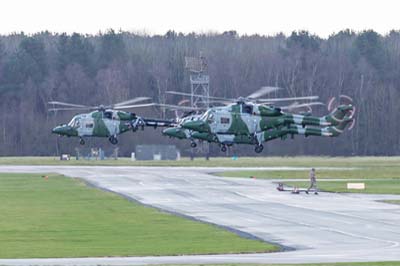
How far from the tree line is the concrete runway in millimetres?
50664

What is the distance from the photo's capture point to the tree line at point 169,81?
538 ft

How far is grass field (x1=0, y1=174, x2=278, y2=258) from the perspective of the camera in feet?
155

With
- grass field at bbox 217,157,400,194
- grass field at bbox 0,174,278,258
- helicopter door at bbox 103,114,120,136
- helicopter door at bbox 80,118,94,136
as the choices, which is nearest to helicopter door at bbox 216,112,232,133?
helicopter door at bbox 103,114,120,136

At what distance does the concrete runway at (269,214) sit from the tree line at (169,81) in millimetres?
50664

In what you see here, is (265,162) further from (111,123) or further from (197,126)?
(197,126)

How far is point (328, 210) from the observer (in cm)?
7019

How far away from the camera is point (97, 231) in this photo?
5569 centimetres

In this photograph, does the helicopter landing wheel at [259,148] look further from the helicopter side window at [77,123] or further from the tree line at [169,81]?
the tree line at [169,81]

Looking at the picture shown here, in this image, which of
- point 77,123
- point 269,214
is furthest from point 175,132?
point 269,214

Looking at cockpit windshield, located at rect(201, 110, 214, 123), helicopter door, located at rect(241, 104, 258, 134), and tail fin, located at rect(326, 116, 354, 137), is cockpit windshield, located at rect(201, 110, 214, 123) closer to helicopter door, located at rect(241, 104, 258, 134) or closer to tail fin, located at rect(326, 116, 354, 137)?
helicopter door, located at rect(241, 104, 258, 134)

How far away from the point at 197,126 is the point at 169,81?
338 feet

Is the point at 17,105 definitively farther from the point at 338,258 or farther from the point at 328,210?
the point at 338,258

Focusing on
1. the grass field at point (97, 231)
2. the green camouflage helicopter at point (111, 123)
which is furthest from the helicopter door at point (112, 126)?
the grass field at point (97, 231)

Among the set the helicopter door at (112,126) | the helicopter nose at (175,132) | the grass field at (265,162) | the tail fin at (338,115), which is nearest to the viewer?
the tail fin at (338,115)
